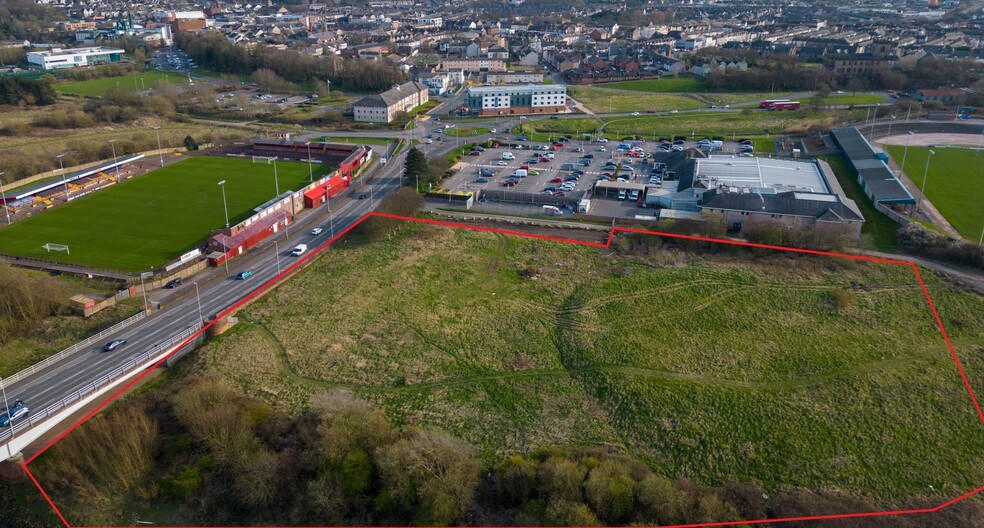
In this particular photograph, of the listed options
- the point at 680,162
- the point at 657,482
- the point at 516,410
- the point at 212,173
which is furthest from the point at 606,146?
the point at 657,482

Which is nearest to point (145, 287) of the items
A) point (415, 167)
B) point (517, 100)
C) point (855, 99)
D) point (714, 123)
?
point (415, 167)

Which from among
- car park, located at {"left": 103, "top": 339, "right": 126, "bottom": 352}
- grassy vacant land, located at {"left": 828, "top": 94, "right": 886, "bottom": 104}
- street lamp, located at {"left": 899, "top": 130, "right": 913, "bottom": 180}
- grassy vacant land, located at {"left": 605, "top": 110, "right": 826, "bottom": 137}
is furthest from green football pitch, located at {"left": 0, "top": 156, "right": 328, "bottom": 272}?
grassy vacant land, located at {"left": 828, "top": 94, "right": 886, "bottom": 104}

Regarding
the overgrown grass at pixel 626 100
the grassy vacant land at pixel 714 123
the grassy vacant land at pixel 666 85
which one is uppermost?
the grassy vacant land at pixel 666 85

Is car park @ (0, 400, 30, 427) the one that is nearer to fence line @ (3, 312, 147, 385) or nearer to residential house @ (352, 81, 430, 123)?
fence line @ (3, 312, 147, 385)

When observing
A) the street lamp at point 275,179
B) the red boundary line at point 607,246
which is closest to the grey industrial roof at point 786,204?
the red boundary line at point 607,246

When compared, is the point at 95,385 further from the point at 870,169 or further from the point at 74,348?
the point at 870,169

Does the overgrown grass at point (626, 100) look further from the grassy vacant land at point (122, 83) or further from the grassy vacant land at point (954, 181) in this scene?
the grassy vacant land at point (122, 83)
